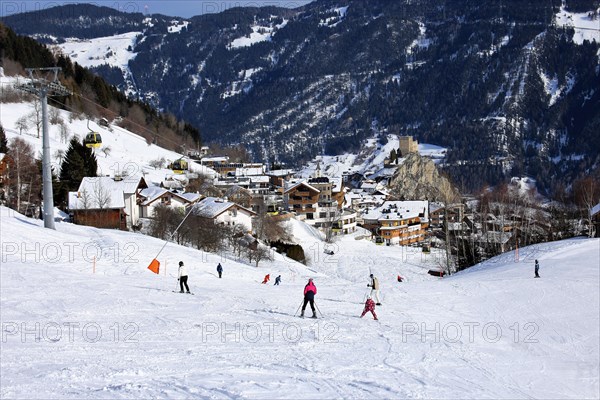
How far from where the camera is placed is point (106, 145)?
83.2 metres

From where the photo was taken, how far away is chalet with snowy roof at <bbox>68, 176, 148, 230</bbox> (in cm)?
4906

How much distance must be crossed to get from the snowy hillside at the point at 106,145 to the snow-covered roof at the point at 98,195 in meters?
15.7

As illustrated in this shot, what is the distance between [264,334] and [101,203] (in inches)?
1472

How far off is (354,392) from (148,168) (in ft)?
243

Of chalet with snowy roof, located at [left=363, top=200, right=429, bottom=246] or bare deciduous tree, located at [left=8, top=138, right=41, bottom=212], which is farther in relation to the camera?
chalet with snowy roof, located at [left=363, top=200, right=429, bottom=246]

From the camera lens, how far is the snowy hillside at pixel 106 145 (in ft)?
237

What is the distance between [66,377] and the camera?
10898 millimetres

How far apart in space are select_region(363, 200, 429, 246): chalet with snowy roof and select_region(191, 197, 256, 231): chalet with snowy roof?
33.5m

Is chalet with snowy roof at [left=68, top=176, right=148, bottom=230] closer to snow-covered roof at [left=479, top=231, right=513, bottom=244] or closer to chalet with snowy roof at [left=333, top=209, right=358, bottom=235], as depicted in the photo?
snow-covered roof at [left=479, top=231, right=513, bottom=244]

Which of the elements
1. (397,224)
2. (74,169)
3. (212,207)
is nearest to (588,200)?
(212,207)

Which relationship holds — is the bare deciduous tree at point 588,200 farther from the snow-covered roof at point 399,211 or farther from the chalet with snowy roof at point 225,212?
the chalet with snowy roof at point 225,212

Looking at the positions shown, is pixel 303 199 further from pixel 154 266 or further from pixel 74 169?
pixel 154 266

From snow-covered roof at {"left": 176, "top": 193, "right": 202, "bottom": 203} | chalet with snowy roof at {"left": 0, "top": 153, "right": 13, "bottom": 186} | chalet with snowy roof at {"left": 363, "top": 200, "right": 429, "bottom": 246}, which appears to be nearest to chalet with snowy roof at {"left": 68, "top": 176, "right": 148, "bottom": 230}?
chalet with snowy roof at {"left": 0, "top": 153, "right": 13, "bottom": 186}

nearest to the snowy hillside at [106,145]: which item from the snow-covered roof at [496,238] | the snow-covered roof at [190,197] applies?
the snow-covered roof at [190,197]
